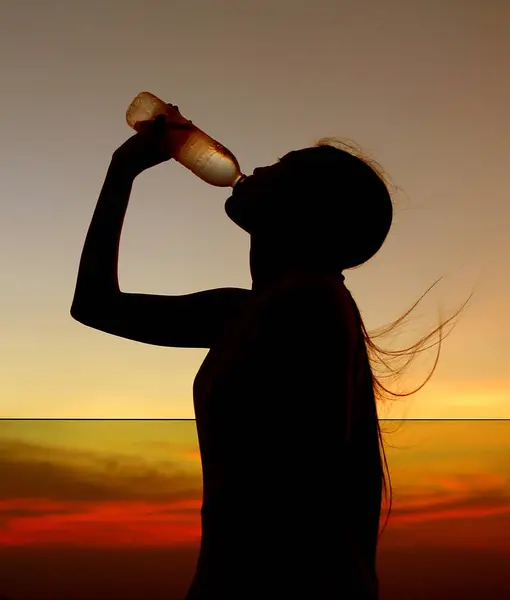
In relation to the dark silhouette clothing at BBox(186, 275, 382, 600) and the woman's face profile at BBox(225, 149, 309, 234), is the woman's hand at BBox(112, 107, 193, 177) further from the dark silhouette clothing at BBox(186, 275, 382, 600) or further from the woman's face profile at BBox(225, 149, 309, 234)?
the dark silhouette clothing at BBox(186, 275, 382, 600)

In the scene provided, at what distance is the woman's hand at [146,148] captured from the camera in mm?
→ 759

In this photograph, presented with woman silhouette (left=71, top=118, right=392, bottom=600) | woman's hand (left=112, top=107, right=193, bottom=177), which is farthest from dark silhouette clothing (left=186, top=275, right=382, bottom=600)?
woman's hand (left=112, top=107, right=193, bottom=177)

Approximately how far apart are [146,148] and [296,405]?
1.13 ft

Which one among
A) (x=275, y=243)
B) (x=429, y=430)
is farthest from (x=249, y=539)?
(x=429, y=430)

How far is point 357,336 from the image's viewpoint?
2.05ft

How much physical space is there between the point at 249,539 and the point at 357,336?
19cm

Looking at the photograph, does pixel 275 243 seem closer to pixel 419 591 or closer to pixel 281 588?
pixel 281 588

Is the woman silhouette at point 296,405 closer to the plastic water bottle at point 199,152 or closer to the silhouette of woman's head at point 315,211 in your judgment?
the silhouette of woman's head at point 315,211

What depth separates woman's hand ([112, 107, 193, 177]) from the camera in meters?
0.76

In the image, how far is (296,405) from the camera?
0.57 metres

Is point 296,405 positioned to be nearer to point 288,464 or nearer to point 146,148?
point 288,464

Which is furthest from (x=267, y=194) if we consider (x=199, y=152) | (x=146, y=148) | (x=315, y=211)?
(x=199, y=152)

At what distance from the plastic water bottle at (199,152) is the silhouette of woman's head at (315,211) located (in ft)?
0.64

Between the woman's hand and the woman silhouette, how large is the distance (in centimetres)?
12
